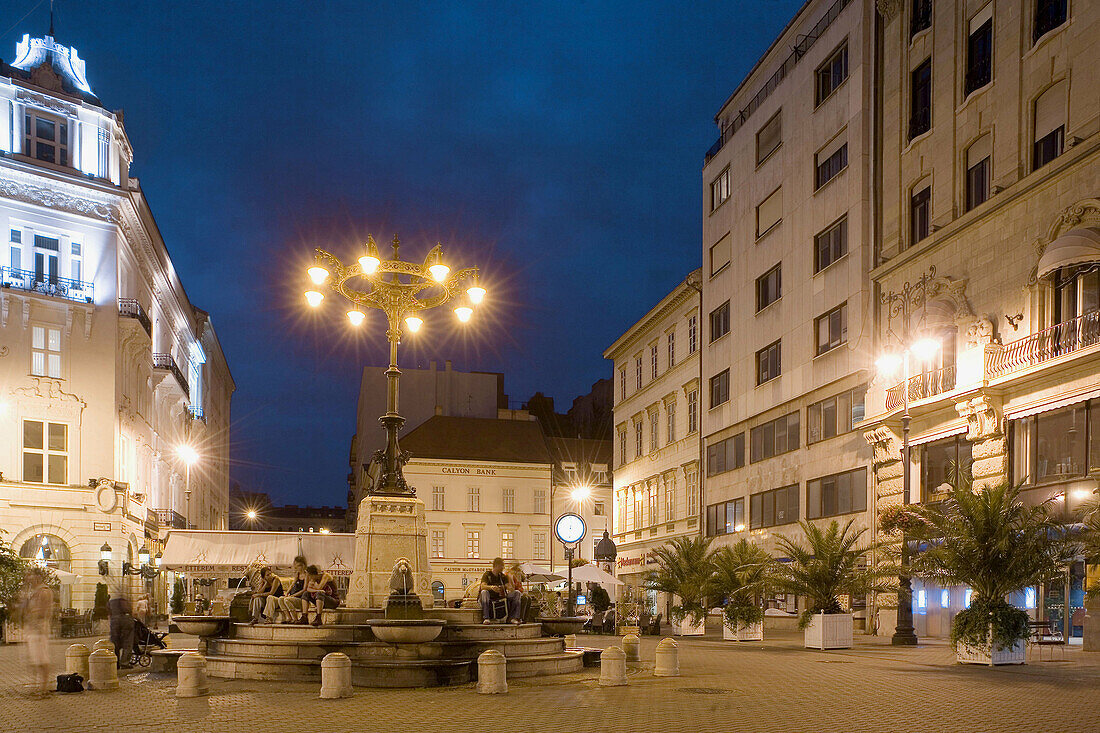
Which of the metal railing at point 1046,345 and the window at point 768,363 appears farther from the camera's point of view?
the window at point 768,363

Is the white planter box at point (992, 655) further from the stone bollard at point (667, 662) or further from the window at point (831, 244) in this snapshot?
the window at point (831, 244)

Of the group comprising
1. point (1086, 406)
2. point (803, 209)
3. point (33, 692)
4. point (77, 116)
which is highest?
point (77, 116)

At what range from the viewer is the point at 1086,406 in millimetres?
21828

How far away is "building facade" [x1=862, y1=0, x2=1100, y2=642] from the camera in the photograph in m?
22.3

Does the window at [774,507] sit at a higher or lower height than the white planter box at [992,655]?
higher

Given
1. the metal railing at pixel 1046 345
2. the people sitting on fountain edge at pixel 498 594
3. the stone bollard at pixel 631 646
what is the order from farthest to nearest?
the metal railing at pixel 1046 345
the stone bollard at pixel 631 646
the people sitting on fountain edge at pixel 498 594

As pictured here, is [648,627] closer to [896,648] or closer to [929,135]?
[896,648]

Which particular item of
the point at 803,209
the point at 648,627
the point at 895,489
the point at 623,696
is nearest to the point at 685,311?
the point at 803,209

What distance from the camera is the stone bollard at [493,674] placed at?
570 inches

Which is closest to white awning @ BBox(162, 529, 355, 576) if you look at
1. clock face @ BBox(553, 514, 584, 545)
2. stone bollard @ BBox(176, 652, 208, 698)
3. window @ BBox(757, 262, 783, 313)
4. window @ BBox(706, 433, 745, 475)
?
clock face @ BBox(553, 514, 584, 545)

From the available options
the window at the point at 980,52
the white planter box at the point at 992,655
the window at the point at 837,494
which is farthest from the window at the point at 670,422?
the white planter box at the point at 992,655

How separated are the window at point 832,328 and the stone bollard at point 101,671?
78.0 feet

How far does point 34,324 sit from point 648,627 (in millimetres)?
25603

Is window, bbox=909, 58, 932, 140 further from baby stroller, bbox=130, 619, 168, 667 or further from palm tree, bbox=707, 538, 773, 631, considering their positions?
baby stroller, bbox=130, 619, 168, 667
